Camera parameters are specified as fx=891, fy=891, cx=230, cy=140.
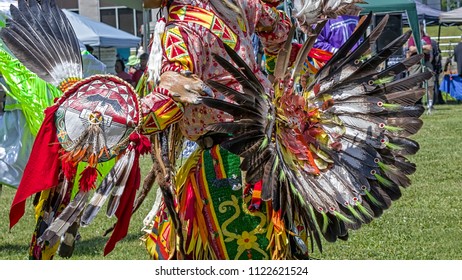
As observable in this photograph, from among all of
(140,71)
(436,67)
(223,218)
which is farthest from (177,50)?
(436,67)

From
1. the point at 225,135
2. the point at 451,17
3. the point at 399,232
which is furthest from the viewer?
the point at 451,17

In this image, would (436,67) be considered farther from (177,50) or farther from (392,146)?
(177,50)

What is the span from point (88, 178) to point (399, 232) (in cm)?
320

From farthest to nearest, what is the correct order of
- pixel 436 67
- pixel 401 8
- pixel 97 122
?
pixel 436 67, pixel 401 8, pixel 97 122

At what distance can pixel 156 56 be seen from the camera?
8.84 feet

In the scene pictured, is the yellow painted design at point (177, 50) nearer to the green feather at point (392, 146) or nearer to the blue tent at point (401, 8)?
the green feather at point (392, 146)

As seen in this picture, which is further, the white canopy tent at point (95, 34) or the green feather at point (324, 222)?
the white canopy tent at point (95, 34)

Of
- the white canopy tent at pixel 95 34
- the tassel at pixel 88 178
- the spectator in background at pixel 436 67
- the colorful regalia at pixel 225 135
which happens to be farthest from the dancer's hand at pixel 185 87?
the spectator in background at pixel 436 67

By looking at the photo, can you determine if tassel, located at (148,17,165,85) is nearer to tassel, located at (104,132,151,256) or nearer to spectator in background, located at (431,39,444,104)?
tassel, located at (104,132,151,256)

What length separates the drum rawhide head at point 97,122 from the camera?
2.51 meters

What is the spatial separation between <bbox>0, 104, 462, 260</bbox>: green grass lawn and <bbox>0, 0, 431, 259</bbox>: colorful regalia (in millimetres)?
2071

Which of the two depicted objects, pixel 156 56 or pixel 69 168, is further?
pixel 156 56

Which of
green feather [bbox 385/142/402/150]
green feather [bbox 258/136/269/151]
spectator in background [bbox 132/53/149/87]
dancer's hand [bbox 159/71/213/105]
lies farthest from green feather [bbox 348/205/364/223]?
spectator in background [bbox 132/53/149/87]
